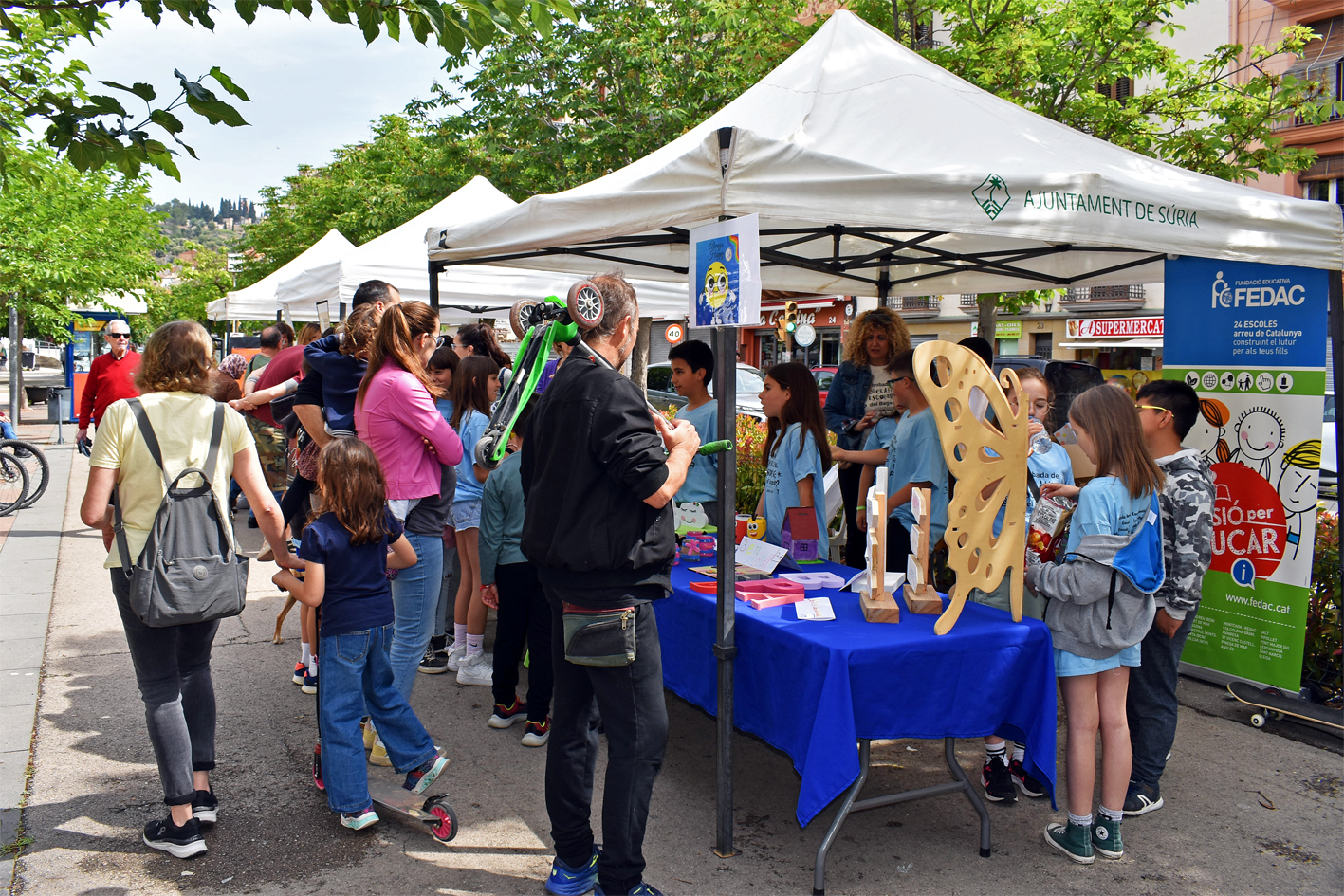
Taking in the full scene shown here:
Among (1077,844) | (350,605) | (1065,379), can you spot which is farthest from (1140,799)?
(1065,379)

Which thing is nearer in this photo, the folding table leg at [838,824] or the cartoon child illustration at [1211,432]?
the folding table leg at [838,824]

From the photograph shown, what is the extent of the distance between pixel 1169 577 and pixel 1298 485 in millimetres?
1680

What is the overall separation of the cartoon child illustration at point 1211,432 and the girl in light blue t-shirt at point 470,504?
11.9 feet

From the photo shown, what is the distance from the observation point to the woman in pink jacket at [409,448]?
3.64 meters

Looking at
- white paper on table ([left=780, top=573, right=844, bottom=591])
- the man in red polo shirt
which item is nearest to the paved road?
white paper on table ([left=780, top=573, right=844, bottom=591])

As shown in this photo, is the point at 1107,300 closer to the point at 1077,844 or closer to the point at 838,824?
the point at 1077,844

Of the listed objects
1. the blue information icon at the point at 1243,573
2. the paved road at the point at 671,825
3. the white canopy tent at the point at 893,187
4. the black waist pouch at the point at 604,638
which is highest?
the white canopy tent at the point at 893,187

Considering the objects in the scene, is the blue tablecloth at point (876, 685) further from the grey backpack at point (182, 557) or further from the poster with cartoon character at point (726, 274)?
the grey backpack at point (182, 557)

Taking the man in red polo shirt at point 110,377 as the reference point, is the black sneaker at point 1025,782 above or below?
below

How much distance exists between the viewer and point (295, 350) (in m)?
6.57

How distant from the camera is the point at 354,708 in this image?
3.24 meters

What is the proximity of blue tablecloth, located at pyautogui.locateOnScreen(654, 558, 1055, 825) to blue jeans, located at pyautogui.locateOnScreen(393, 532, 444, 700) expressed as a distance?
116 centimetres

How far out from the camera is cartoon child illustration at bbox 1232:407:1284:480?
457 centimetres

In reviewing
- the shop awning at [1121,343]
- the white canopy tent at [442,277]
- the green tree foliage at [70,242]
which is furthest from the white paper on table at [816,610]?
the shop awning at [1121,343]
